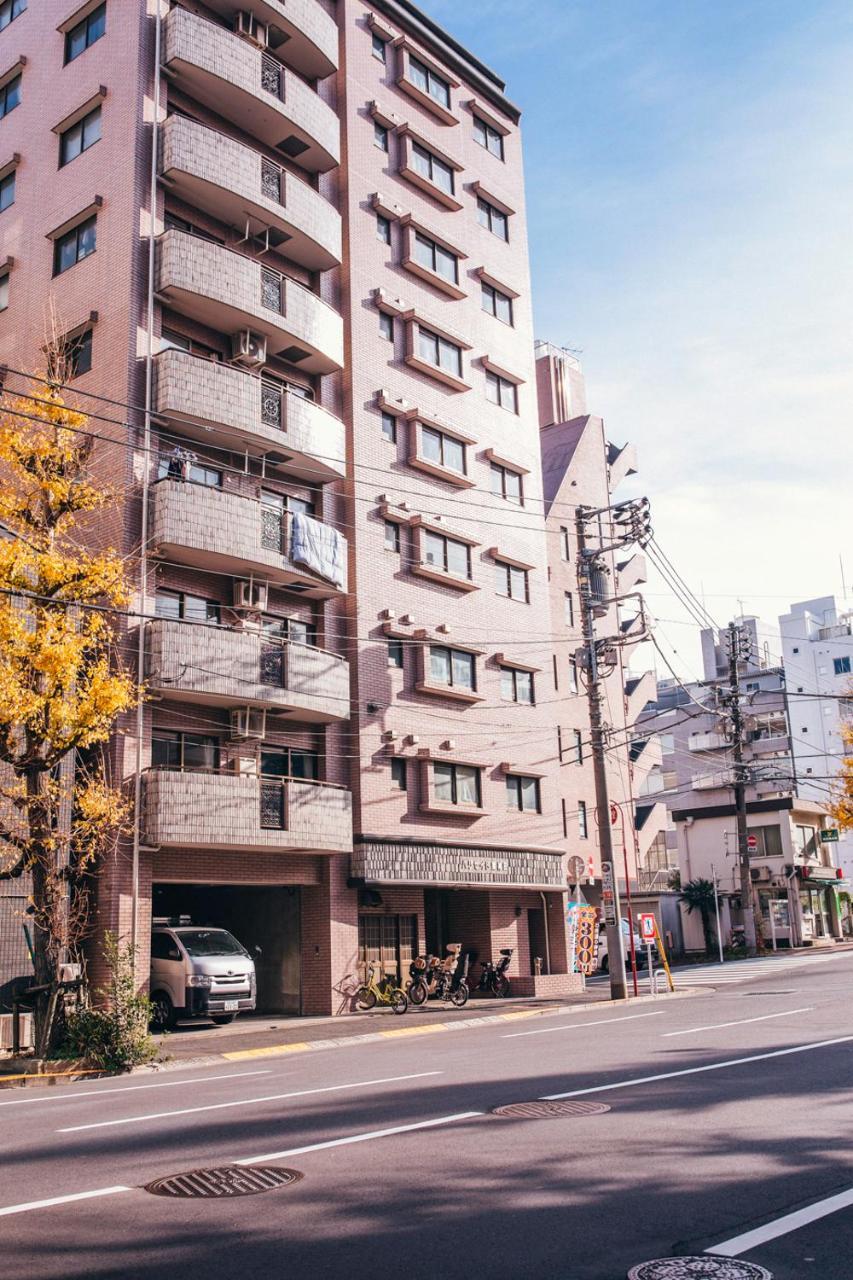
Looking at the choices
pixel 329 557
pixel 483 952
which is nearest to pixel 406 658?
pixel 329 557

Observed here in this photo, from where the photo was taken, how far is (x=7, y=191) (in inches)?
1289

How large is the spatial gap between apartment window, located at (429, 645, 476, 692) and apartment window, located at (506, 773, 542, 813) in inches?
136

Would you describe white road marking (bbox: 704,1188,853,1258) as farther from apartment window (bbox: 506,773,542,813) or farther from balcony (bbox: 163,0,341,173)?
apartment window (bbox: 506,773,542,813)

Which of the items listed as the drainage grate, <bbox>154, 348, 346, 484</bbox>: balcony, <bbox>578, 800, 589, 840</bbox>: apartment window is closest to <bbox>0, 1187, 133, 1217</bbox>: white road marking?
the drainage grate

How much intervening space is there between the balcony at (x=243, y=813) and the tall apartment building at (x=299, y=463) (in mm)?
79

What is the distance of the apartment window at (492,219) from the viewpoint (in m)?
40.5

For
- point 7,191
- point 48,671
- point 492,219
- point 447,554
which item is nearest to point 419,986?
point 447,554

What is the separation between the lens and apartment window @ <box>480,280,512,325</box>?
1569 inches

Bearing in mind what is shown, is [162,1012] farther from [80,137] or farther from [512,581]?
[80,137]

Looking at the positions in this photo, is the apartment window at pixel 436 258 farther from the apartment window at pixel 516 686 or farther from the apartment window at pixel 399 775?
the apartment window at pixel 399 775

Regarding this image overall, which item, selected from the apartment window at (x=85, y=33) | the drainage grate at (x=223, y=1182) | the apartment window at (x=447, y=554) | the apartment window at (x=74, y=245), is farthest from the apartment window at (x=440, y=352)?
the drainage grate at (x=223, y=1182)

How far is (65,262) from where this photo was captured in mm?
29500

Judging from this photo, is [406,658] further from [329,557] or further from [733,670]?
[733,670]

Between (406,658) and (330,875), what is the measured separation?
6929mm
